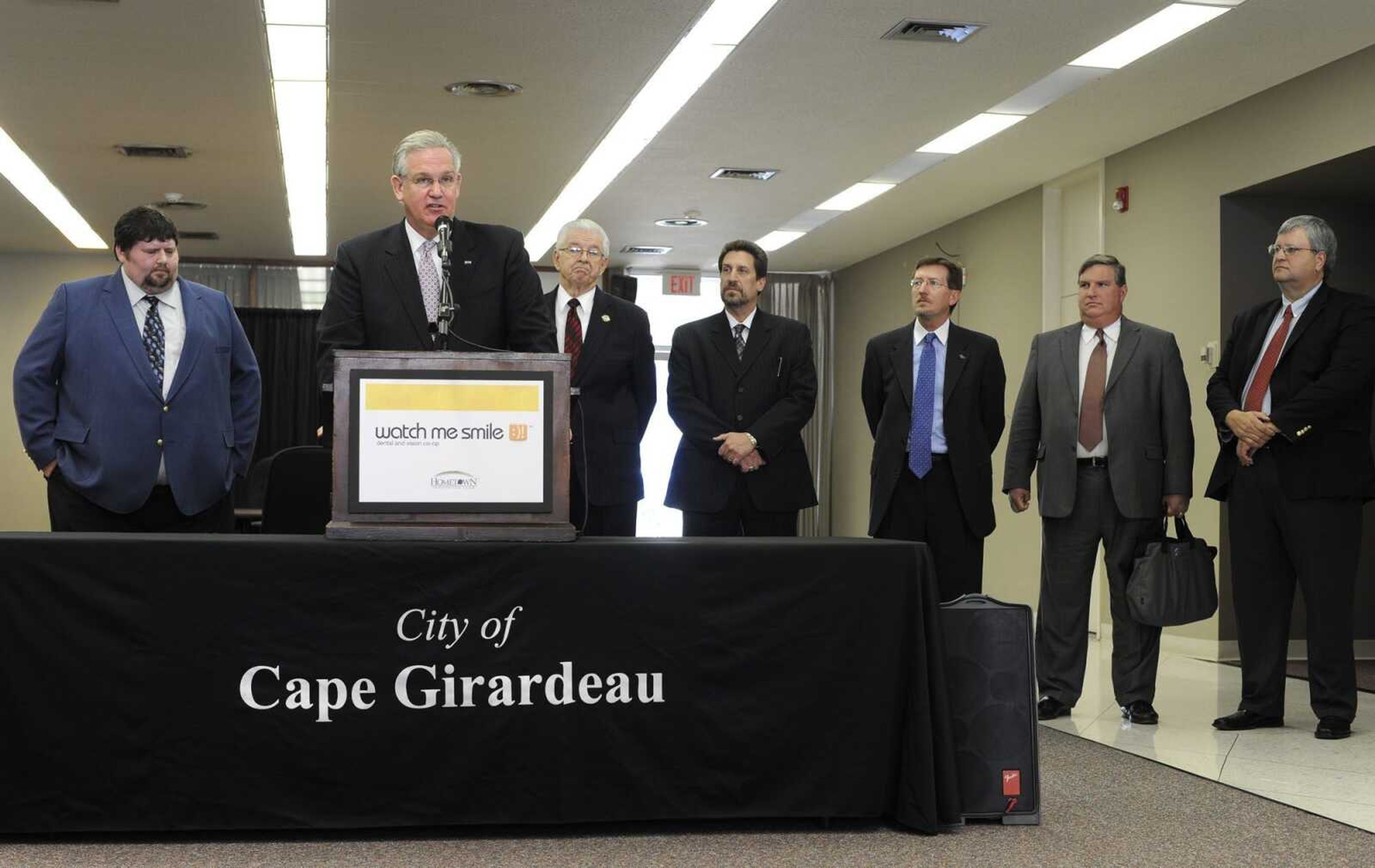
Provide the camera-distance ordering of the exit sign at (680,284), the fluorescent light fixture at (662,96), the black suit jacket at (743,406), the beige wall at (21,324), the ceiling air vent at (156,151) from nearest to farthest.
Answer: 1. the black suit jacket at (743,406)
2. the fluorescent light fixture at (662,96)
3. the ceiling air vent at (156,151)
4. the beige wall at (21,324)
5. the exit sign at (680,284)

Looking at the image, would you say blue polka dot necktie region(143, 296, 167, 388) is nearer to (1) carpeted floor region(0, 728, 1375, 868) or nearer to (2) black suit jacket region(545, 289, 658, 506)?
(2) black suit jacket region(545, 289, 658, 506)

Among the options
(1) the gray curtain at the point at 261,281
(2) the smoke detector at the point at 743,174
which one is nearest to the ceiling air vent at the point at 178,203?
(1) the gray curtain at the point at 261,281

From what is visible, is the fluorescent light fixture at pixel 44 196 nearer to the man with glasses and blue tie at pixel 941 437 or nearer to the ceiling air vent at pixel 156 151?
the ceiling air vent at pixel 156 151

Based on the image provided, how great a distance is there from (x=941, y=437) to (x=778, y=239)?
7.28 m

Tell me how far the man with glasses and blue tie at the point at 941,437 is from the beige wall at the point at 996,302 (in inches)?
139

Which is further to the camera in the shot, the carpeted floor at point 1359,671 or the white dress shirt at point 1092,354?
the carpeted floor at point 1359,671

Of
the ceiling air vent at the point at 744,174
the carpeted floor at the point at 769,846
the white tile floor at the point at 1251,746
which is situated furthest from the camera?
the ceiling air vent at the point at 744,174

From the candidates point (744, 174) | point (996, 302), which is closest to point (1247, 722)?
point (744, 174)

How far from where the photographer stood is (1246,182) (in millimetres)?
7113

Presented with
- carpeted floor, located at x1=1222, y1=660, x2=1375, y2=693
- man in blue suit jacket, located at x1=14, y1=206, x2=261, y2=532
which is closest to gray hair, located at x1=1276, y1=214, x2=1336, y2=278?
carpeted floor, located at x1=1222, y1=660, x2=1375, y2=693

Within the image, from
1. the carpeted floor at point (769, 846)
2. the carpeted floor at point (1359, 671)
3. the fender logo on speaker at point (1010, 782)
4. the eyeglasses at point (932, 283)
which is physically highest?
the eyeglasses at point (932, 283)

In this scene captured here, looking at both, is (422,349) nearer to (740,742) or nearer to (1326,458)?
(740,742)

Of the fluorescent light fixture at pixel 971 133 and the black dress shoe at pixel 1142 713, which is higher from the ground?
the fluorescent light fixture at pixel 971 133

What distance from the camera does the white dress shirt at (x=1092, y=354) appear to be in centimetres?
488
